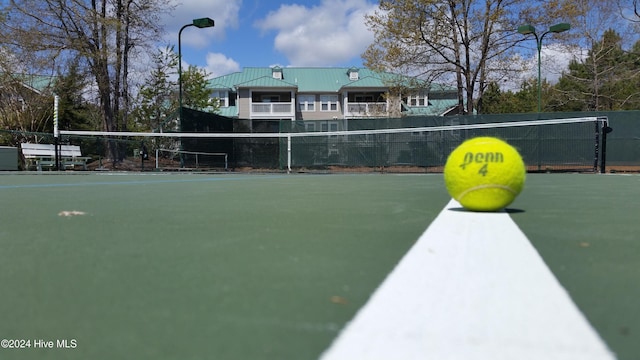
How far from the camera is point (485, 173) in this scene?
11.3 feet

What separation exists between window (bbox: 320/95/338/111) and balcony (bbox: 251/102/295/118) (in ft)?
16.2

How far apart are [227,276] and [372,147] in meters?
16.1

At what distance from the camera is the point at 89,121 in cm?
3384

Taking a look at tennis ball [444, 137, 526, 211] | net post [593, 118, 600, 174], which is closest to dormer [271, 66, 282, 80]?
net post [593, 118, 600, 174]

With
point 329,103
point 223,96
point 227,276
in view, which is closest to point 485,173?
point 227,276

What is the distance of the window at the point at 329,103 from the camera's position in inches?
2021

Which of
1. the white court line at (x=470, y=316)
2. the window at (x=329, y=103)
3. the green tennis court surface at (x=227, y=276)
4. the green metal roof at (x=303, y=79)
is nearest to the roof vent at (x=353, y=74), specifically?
the green metal roof at (x=303, y=79)

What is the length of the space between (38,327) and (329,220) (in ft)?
7.51

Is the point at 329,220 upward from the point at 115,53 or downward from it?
downward

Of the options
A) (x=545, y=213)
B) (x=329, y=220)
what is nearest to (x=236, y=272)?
(x=329, y=220)

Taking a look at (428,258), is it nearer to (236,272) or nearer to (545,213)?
(236,272)

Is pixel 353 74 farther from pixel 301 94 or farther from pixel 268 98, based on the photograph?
pixel 268 98

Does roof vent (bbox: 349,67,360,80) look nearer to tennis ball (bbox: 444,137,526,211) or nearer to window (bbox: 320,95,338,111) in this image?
window (bbox: 320,95,338,111)

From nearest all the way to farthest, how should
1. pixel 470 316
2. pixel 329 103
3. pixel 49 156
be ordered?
pixel 470 316 < pixel 49 156 < pixel 329 103
